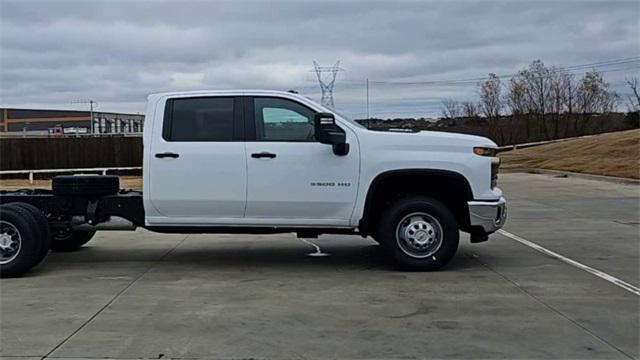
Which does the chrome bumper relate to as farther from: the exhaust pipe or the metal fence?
the metal fence

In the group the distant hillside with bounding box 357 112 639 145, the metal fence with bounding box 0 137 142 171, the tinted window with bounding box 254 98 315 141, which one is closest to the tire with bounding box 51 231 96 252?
the tinted window with bounding box 254 98 315 141

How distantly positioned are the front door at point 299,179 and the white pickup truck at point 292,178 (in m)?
0.01

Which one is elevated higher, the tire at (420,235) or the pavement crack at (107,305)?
the tire at (420,235)

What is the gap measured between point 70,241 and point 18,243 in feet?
5.55

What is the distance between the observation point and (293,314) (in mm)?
6512

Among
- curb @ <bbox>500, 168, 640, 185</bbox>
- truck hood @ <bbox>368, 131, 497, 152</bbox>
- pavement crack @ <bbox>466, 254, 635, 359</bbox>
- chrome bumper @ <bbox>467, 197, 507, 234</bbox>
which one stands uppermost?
truck hood @ <bbox>368, 131, 497, 152</bbox>

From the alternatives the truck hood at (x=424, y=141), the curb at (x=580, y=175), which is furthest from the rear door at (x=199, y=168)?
the curb at (x=580, y=175)

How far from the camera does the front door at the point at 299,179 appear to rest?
827cm

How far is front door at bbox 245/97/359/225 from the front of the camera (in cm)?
827

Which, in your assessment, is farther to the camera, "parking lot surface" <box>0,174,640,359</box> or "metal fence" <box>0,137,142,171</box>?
"metal fence" <box>0,137,142,171</box>

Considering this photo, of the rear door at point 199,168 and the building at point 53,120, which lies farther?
the building at point 53,120

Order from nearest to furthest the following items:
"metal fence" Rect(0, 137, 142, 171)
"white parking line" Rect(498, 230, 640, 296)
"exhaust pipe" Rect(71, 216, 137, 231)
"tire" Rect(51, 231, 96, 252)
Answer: "white parking line" Rect(498, 230, 640, 296)
"exhaust pipe" Rect(71, 216, 137, 231)
"tire" Rect(51, 231, 96, 252)
"metal fence" Rect(0, 137, 142, 171)

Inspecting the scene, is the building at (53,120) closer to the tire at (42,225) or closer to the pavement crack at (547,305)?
the tire at (42,225)

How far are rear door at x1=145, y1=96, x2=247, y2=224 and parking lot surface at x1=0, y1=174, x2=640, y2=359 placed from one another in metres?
0.74
